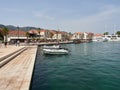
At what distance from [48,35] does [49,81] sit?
154549 millimetres

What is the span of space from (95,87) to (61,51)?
97.3 feet

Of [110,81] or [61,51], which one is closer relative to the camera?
[110,81]

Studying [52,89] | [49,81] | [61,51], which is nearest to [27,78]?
[52,89]

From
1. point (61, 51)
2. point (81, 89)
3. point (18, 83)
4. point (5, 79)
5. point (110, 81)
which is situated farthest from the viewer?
point (61, 51)

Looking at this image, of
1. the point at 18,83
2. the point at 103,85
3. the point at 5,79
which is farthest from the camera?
the point at 103,85

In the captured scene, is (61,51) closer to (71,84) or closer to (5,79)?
(71,84)

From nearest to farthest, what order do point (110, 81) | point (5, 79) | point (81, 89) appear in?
point (5, 79), point (81, 89), point (110, 81)

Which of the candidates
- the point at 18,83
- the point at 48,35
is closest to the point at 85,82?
the point at 18,83

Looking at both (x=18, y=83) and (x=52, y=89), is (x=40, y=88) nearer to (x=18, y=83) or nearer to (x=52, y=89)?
(x=52, y=89)

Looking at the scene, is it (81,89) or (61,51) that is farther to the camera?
(61,51)

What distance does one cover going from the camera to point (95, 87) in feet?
48.6

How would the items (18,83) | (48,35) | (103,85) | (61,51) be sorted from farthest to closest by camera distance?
(48,35) < (61,51) < (103,85) < (18,83)

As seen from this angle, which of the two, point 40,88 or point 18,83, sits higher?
point 18,83

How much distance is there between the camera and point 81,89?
46.8 feet
